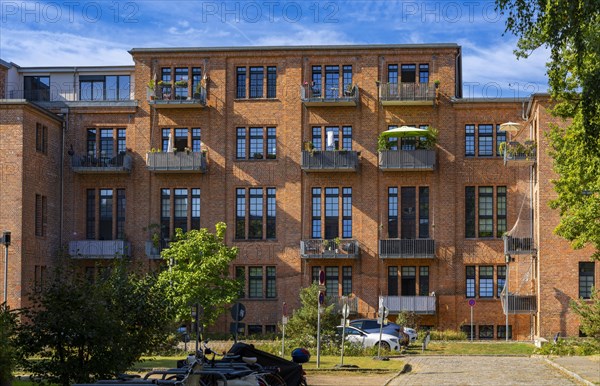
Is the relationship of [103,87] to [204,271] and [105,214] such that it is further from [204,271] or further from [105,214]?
[204,271]

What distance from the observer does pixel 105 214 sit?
60.0 meters

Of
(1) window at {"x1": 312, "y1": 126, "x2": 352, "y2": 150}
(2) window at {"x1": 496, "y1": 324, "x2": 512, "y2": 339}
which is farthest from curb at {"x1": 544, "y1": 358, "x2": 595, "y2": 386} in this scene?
(1) window at {"x1": 312, "y1": 126, "x2": 352, "y2": 150}

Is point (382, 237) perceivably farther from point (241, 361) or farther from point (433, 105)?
point (241, 361)

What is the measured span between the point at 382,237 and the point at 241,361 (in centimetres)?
4033

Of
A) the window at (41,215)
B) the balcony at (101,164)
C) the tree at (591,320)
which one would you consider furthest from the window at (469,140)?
the window at (41,215)

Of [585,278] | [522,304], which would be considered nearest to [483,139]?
[585,278]

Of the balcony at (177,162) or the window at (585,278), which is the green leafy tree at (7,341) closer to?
the balcony at (177,162)

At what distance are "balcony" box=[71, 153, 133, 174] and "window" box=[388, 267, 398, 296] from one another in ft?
53.9

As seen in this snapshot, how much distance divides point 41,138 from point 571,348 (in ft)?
102

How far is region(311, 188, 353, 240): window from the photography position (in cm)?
5844

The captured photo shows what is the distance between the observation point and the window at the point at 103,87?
6272cm

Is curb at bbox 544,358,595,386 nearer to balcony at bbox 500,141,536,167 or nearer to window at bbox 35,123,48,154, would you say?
balcony at bbox 500,141,536,167

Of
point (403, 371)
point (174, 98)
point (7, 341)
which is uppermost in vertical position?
point (174, 98)

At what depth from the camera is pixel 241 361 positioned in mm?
17969
